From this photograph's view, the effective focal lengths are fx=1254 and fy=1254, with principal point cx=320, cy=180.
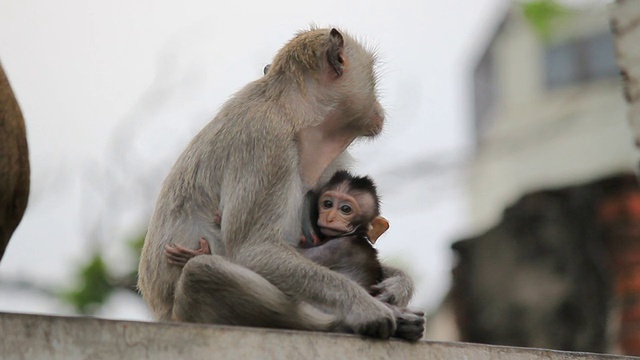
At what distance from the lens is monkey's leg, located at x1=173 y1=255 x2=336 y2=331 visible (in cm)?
411

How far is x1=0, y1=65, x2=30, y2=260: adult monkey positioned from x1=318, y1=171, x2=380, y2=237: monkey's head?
1064mm

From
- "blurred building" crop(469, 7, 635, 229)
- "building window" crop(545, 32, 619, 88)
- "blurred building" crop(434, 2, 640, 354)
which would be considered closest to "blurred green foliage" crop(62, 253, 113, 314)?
"blurred building" crop(434, 2, 640, 354)

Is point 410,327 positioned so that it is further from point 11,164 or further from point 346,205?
point 11,164

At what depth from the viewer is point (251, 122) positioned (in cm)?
445

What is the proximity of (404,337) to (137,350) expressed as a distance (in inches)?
36.9

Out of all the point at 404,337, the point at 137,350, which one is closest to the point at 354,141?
the point at 404,337

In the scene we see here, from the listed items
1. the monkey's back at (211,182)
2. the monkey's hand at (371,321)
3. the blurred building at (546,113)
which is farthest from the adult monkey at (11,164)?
the blurred building at (546,113)

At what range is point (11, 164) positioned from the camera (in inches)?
170

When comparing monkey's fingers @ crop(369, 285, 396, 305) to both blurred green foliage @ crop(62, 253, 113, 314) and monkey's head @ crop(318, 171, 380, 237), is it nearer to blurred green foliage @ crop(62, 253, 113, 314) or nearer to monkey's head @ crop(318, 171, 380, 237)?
monkey's head @ crop(318, 171, 380, 237)

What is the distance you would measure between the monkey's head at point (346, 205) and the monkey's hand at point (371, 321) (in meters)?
0.46

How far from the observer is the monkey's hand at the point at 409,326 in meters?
4.17

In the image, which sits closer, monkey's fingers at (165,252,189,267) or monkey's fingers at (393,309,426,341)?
monkey's fingers at (393,309,426,341)

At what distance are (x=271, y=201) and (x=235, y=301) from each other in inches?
15.2

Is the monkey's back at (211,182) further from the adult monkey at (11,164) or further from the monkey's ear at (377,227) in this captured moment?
the adult monkey at (11,164)
